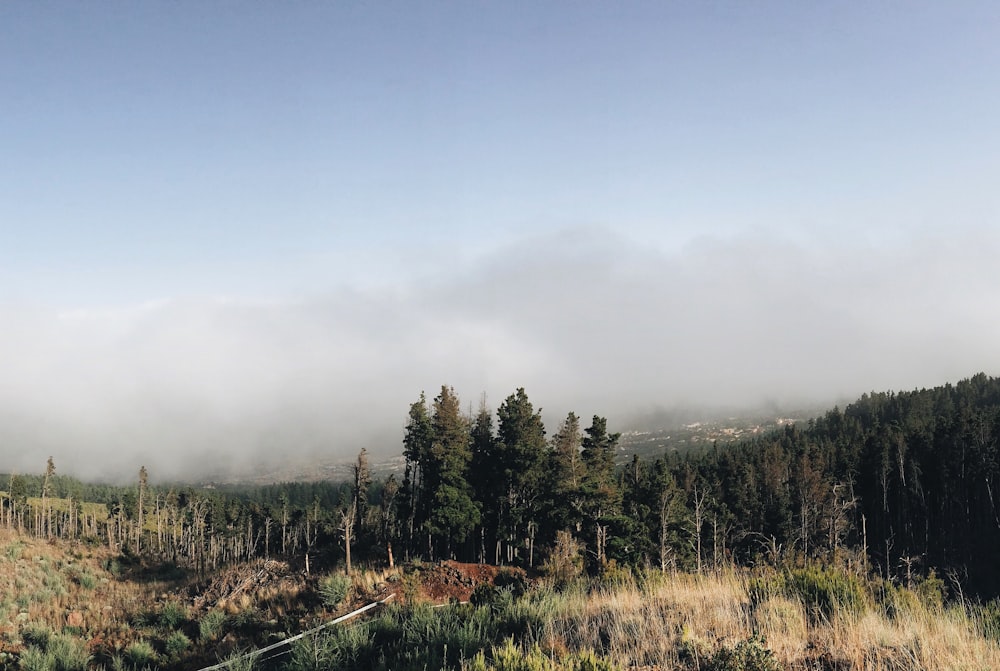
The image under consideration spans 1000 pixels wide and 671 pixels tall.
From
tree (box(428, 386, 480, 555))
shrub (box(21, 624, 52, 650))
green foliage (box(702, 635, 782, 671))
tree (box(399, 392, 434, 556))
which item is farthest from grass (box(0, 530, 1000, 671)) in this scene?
tree (box(399, 392, 434, 556))

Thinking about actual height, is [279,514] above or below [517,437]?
below

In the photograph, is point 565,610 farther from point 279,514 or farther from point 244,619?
point 279,514

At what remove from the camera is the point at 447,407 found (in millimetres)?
50938

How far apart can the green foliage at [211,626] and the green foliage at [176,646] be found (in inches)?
27.0

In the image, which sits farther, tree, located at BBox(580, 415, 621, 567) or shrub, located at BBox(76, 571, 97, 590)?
tree, located at BBox(580, 415, 621, 567)

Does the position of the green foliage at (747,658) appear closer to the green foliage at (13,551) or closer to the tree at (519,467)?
the tree at (519,467)

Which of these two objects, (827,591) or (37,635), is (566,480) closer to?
(37,635)

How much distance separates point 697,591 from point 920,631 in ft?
11.0

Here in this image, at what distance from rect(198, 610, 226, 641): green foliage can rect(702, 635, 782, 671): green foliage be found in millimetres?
18590

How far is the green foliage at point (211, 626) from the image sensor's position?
1880 centimetres

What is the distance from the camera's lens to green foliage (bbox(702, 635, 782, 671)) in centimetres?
583

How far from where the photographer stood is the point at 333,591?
20.8m

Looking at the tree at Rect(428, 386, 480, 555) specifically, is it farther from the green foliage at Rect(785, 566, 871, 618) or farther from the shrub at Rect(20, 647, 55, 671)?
the green foliage at Rect(785, 566, 871, 618)

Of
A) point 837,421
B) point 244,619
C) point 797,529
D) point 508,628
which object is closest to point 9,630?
point 244,619
